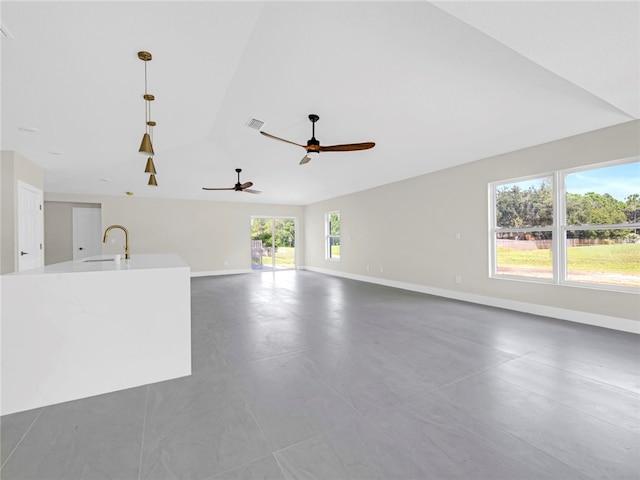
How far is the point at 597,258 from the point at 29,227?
29.7 ft

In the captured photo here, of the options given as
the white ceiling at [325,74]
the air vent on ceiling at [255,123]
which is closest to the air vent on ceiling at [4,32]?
the white ceiling at [325,74]

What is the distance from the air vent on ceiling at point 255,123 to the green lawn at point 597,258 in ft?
16.0

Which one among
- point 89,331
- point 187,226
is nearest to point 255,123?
point 89,331

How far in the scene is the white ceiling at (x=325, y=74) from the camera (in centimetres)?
222

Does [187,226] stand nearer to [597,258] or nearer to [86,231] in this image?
[86,231]

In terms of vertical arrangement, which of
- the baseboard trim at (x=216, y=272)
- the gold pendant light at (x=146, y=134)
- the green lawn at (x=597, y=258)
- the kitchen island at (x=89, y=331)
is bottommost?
the baseboard trim at (x=216, y=272)

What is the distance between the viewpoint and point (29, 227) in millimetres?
4973

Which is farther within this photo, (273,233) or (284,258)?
(284,258)

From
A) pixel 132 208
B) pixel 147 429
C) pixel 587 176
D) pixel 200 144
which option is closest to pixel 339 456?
pixel 147 429

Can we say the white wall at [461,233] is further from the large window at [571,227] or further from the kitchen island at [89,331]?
the kitchen island at [89,331]

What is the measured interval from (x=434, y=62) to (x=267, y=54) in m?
1.87

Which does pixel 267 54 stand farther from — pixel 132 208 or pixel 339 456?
pixel 132 208

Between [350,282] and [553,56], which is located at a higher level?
[553,56]

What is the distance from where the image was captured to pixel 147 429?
5.89 feet
